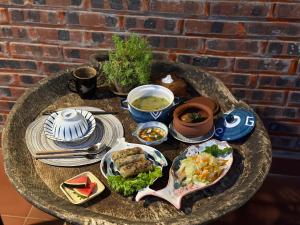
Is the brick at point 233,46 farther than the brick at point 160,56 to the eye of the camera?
No

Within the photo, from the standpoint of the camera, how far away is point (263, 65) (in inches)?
103

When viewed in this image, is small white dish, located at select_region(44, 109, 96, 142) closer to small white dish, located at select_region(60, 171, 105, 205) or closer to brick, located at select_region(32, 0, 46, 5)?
small white dish, located at select_region(60, 171, 105, 205)

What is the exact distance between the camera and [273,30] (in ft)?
8.08

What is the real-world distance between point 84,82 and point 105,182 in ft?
1.91

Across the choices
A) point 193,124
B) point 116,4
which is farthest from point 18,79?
point 193,124

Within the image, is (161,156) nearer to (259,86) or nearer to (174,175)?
(174,175)

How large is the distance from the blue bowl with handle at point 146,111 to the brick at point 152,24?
57 cm

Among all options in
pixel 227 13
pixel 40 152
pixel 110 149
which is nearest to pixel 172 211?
pixel 110 149

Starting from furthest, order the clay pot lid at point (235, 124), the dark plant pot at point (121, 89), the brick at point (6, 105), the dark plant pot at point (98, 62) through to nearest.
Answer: the brick at point (6, 105) < the dark plant pot at point (98, 62) < the dark plant pot at point (121, 89) < the clay pot lid at point (235, 124)

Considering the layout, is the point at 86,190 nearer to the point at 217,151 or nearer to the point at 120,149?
the point at 120,149

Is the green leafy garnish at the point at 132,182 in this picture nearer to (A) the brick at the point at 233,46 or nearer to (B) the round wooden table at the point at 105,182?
(B) the round wooden table at the point at 105,182

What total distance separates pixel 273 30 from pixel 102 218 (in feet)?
5.00

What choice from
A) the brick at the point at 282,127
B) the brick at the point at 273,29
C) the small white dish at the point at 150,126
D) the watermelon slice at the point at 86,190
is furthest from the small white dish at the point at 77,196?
the brick at the point at 282,127

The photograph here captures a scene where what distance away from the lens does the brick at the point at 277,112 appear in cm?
278
